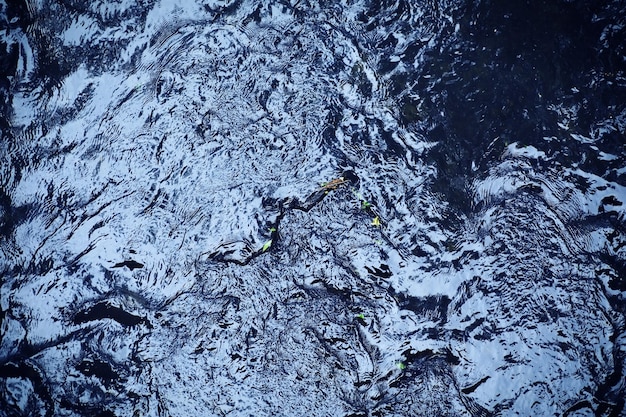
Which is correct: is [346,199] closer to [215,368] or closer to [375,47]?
[375,47]

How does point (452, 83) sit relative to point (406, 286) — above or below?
above

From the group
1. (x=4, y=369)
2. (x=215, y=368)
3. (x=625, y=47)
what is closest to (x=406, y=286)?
(x=215, y=368)

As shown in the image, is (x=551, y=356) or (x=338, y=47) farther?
(x=338, y=47)

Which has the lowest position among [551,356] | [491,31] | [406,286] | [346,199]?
[551,356]

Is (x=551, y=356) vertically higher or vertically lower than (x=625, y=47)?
lower

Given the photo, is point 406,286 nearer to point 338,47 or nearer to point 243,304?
point 243,304

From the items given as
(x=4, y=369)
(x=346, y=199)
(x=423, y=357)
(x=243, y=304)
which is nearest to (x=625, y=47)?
(x=346, y=199)
